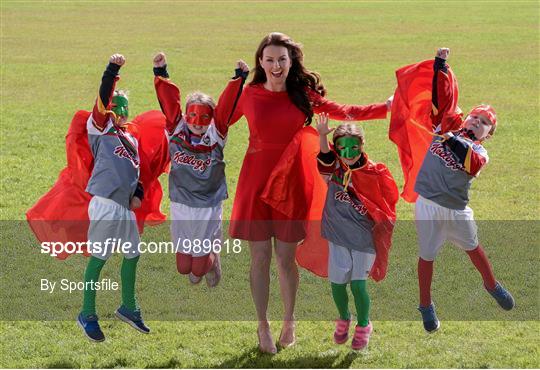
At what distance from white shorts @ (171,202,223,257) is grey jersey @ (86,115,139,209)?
1.47 ft

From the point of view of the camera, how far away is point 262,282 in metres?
8.82

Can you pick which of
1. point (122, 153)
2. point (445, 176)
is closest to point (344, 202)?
point (445, 176)

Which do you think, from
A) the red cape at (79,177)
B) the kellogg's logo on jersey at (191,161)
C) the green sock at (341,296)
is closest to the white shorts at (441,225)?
the green sock at (341,296)

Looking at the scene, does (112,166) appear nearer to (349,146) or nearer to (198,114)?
(198,114)

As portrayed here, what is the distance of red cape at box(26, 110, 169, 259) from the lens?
885 cm

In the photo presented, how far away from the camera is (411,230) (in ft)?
43.3

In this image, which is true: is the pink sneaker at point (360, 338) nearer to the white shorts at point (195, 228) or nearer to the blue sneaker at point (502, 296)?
the blue sneaker at point (502, 296)

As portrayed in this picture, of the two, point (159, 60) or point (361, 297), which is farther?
point (361, 297)

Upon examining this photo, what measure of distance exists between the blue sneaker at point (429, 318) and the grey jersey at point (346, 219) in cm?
79

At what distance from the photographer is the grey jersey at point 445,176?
27.9 ft

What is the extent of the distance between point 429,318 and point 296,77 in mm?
2361

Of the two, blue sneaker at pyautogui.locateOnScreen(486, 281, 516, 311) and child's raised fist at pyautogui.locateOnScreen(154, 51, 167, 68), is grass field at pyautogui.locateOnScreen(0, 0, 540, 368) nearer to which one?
blue sneaker at pyautogui.locateOnScreen(486, 281, 516, 311)

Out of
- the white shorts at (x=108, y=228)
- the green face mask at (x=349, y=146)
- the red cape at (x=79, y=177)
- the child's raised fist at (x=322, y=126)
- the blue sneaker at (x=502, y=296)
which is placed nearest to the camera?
the child's raised fist at (x=322, y=126)

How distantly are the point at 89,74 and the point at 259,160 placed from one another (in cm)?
1840
